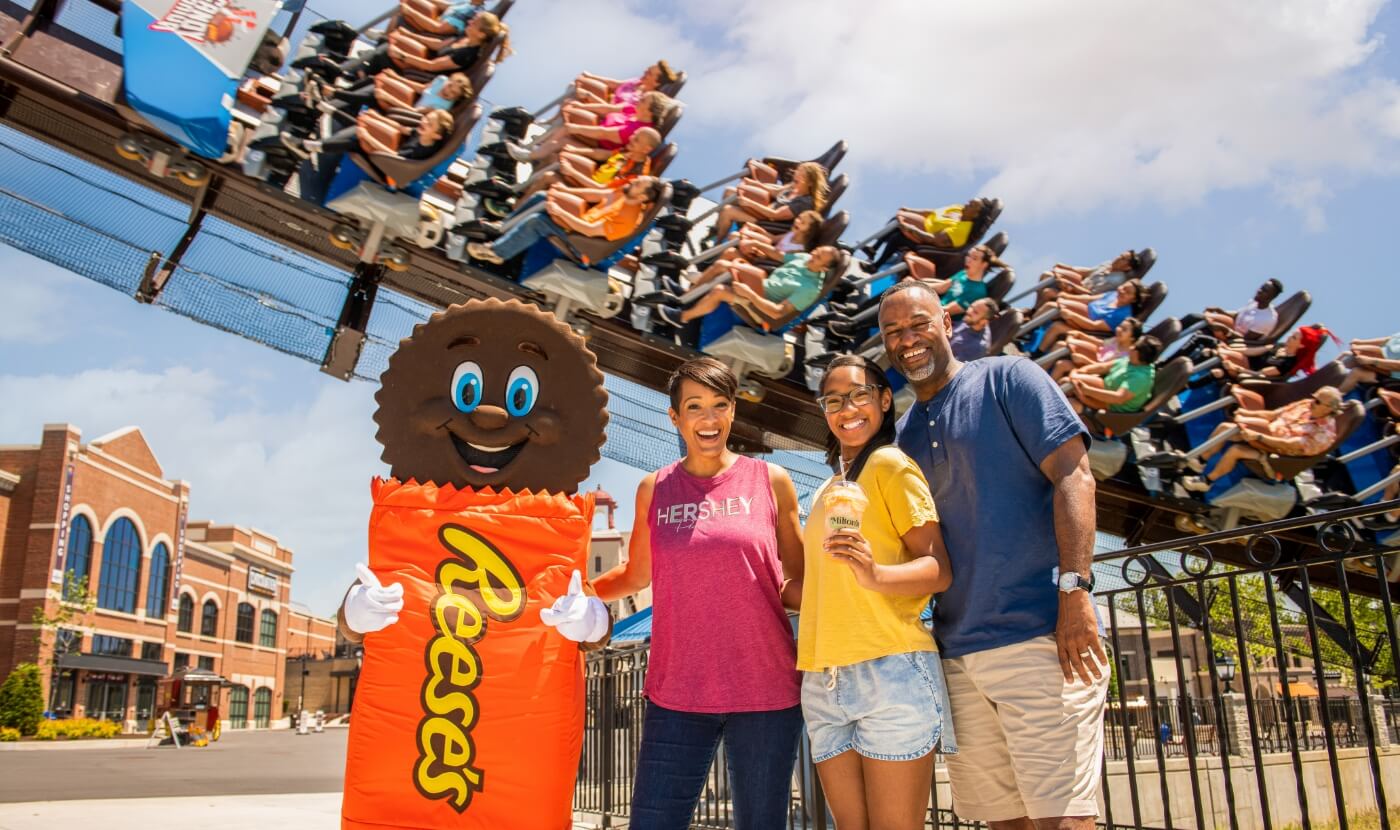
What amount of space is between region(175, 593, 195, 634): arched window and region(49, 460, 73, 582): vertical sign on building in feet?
28.2

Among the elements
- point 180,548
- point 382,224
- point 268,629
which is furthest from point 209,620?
point 382,224

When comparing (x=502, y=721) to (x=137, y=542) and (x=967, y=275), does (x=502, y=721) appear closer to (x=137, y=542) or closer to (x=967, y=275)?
(x=967, y=275)

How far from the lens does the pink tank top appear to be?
7.49 feet

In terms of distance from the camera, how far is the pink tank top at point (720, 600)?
7.49 feet

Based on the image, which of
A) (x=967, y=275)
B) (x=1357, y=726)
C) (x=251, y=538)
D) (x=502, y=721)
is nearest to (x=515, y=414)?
(x=502, y=721)

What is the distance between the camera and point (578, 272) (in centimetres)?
783

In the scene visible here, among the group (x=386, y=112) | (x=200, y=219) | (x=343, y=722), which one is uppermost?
(x=386, y=112)

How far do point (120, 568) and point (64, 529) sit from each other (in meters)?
4.11

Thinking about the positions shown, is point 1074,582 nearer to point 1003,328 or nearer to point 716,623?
point 716,623

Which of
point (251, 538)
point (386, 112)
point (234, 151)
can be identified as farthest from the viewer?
point (251, 538)

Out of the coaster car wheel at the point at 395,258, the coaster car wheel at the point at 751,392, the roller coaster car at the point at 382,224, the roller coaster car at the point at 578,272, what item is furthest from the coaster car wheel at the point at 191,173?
the coaster car wheel at the point at 751,392

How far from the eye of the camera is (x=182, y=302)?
7.35 m

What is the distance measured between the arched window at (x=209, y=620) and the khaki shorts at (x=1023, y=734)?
4343 cm

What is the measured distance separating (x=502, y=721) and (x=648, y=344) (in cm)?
630
